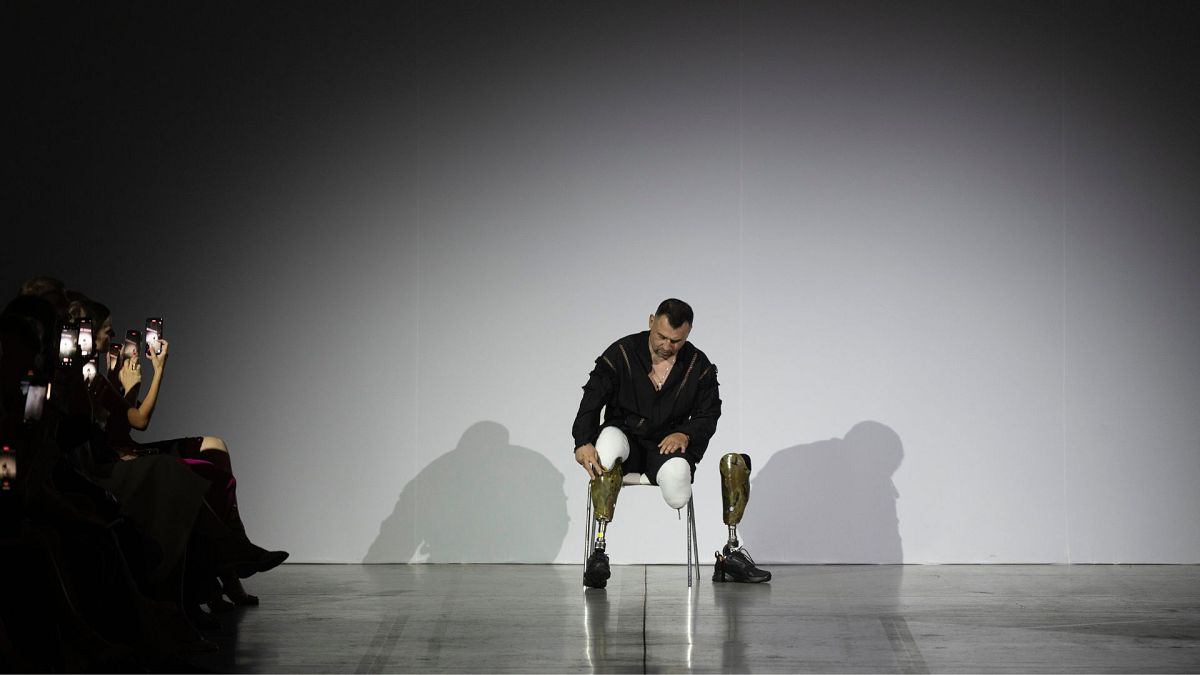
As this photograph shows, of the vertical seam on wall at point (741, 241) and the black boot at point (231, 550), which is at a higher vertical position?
the vertical seam on wall at point (741, 241)

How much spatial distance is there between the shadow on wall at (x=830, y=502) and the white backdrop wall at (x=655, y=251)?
1 cm

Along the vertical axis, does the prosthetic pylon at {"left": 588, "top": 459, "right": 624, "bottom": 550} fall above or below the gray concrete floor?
above

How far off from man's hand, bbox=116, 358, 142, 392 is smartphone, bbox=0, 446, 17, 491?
5.90 ft

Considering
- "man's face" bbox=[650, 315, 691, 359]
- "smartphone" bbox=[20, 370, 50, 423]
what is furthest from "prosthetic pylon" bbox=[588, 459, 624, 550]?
"smartphone" bbox=[20, 370, 50, 423]

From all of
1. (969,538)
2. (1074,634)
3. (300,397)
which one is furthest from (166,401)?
(1074,634)

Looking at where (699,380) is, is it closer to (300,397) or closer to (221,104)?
(300,397)

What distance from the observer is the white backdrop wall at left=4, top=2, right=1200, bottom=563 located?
570 cm

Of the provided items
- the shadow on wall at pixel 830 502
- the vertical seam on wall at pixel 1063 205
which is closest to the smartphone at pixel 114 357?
the shadow on wall at pixel 830 502

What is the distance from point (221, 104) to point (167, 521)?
2.71 meters

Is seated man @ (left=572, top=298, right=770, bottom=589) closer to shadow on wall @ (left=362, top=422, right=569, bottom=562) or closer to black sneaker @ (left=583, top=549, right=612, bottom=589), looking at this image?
black sneaker @ (left=583, top=549, right=612, bottom=589)

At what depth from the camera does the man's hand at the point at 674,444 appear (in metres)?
4.79

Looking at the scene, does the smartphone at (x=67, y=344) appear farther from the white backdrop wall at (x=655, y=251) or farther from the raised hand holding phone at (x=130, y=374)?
the white backdrop wall at (x=655, y=251)

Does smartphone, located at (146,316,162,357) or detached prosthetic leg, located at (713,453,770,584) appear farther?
detached prosthetic leg, located at (713,453,770,584)

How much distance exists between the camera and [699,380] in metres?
4.98
